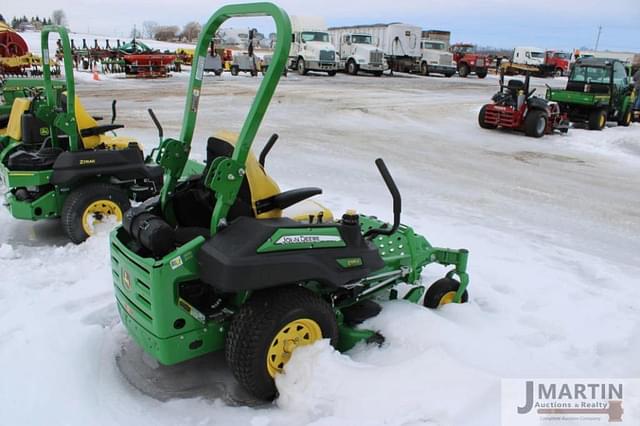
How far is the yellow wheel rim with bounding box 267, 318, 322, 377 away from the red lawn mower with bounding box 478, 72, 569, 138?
40.3ft

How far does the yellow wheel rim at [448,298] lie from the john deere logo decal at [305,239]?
1306 millimetres

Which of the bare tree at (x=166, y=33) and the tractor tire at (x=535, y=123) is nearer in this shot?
the tractor tire at (x=535, y=123)

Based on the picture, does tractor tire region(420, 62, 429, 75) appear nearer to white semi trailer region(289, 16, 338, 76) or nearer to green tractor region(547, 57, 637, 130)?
white semi trailer region(289, 16, 338, 76)

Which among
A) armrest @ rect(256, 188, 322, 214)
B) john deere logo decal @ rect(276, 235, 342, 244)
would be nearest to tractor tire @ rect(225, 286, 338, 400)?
john deere logo decal @ rect(276, 235, 342, 244)

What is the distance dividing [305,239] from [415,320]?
3.31 ft

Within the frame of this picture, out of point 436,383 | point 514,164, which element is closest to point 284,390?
point 436,383

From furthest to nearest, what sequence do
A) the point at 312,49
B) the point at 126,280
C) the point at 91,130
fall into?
the point at 312,49, the point at 91,130, the point at 126,280

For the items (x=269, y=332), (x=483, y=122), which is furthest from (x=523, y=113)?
(x=269, y=332)

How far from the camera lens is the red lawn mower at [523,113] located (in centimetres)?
1392

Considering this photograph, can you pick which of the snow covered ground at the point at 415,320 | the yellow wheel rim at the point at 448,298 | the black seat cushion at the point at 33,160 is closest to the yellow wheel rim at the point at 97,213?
the snow covered ground at the point at 415,320

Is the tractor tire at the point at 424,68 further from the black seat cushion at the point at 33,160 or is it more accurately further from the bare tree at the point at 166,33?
the bare tree at the point at 166,33

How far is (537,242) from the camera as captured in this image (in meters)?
6.18

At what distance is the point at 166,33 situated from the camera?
272ft

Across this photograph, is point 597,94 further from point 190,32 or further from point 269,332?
point 190,32
